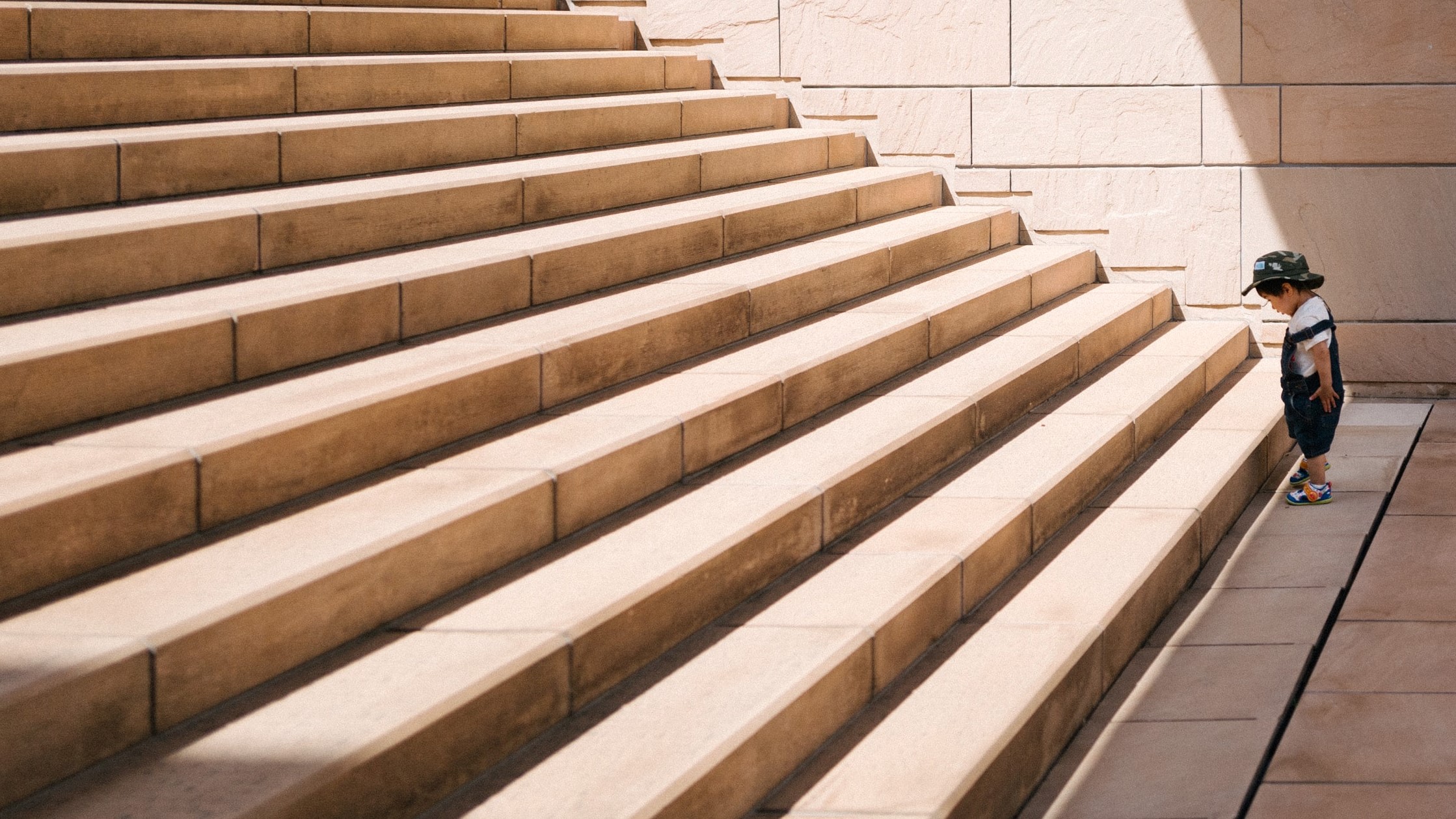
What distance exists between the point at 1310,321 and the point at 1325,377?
0.81ft

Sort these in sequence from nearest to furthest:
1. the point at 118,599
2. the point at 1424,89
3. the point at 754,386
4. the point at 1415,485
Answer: the point at 118,599, the point at 754,386, the point at 1415,485, the point at 1424,89

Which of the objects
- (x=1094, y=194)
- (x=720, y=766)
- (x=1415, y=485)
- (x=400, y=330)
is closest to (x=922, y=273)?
(x=1094, y=194)

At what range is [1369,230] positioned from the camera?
29.2 ft

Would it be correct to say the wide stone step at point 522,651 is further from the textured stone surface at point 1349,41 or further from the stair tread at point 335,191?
the textured stone surface at point 1349,41

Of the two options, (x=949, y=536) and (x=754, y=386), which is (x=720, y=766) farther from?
(x=754, y=386)

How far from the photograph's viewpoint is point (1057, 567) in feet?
17.1

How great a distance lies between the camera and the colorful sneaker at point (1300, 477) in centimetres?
687

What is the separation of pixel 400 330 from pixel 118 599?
199 cm

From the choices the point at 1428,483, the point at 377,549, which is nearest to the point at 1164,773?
the point at 377,549

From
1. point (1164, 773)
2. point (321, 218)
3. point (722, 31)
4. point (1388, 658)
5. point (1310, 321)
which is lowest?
point (1164, 773)

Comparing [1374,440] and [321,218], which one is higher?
[321,218]

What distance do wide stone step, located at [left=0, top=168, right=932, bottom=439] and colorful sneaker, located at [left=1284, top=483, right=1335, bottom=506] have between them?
2243 mm

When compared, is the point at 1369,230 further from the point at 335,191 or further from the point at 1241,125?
the point at 335,191

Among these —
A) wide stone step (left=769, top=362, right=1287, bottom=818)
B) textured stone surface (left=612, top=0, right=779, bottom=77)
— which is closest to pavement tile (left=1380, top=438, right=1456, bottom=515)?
wide stone step (left=769, top=362, right=1287, bottom=818)
